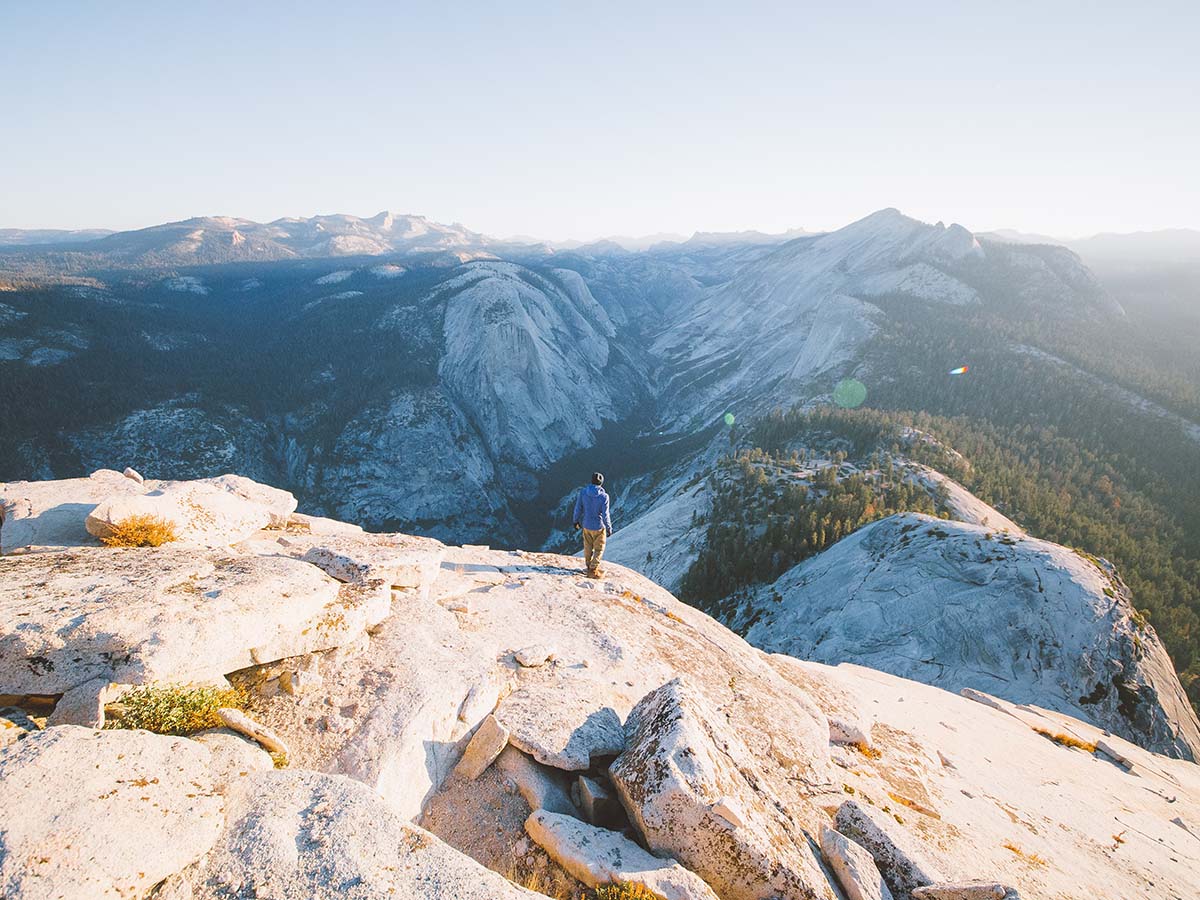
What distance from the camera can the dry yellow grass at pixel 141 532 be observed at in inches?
388

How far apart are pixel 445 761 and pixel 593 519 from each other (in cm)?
837

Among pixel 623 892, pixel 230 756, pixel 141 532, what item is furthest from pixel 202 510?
pixel 623 892

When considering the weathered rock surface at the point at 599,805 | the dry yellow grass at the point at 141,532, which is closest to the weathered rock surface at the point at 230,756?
the weathered rock surface at the point at 599,805

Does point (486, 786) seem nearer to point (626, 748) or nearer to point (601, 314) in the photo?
point (626, 748)

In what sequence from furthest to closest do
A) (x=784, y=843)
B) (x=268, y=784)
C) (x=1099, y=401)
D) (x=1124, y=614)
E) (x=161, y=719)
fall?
(x=1099, y=401) < (x=1124, y=614) < (x=784, y=843) < (x=161, y=719) < (x=268, y=784)

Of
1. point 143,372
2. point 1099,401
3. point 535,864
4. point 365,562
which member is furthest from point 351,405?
point 1099,401

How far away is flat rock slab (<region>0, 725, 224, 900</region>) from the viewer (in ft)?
14.2

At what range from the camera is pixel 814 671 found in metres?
15.9

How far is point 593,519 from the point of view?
1555 centimetres

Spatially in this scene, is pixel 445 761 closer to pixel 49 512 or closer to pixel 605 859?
pixel 605 859

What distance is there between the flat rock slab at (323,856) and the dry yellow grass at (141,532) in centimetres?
655

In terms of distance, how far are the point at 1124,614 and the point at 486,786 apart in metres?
32.8

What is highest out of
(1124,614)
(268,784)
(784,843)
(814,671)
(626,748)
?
(268,784)

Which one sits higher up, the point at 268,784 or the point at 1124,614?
the point at 268,784
